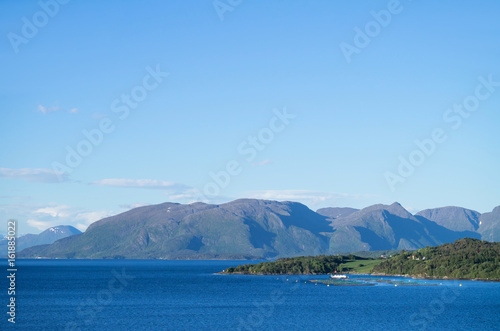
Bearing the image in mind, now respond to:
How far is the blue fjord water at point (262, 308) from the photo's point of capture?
10962 cm

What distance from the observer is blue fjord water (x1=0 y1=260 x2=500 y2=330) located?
110m

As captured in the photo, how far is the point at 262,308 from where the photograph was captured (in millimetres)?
135125

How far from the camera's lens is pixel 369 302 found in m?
146

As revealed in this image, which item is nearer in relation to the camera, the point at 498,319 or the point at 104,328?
the point at 104,328

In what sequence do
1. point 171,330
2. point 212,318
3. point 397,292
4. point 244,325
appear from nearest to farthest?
point 171,330 → point 244,325 → point 212,318 → point 397,292

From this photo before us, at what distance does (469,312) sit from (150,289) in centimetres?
9850

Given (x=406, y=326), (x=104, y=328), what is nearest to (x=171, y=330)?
(x=104, y=328)

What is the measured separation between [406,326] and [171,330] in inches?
1654

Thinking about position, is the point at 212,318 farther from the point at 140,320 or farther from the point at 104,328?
the point at 104,328

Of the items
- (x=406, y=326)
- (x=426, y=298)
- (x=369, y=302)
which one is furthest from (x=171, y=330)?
(x=426, y=298)

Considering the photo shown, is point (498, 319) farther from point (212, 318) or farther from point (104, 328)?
point (104, 328)

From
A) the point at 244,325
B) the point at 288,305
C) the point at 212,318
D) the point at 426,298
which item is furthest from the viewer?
the point at 426,298

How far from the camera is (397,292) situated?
16862 centimetres

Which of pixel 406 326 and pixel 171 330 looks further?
pixel 406 326
